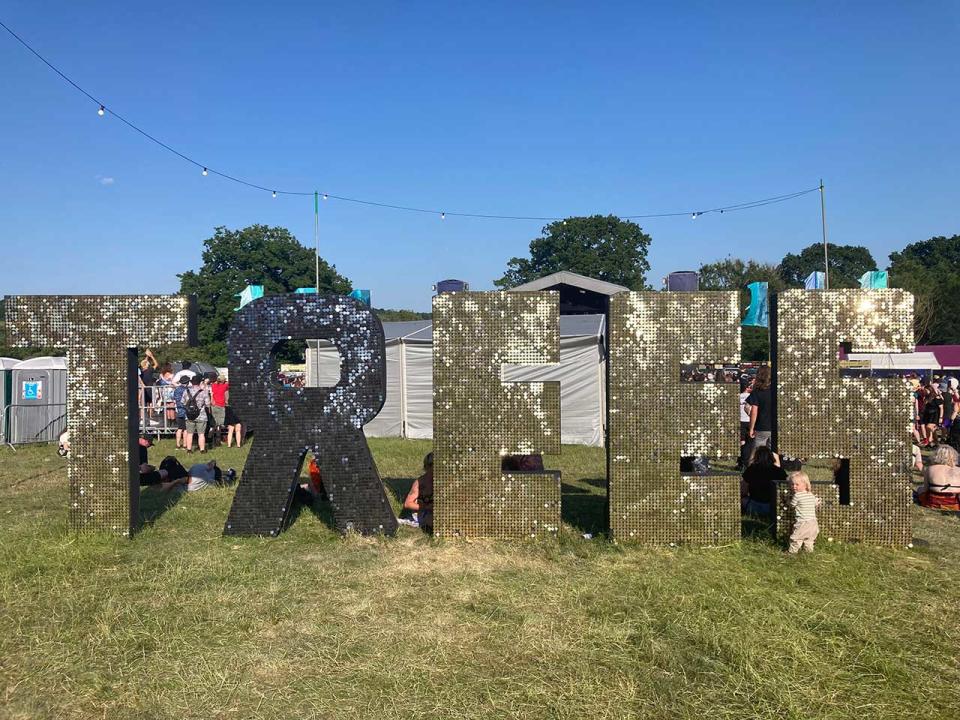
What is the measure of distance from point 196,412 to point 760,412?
1157cm

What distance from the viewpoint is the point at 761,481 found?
8188 mm

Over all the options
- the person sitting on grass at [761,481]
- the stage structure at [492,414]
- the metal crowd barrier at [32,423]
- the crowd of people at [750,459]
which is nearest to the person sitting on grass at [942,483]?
the crowd of people at [750,459]

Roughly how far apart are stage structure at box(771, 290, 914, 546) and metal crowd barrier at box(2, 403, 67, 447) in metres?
15.9

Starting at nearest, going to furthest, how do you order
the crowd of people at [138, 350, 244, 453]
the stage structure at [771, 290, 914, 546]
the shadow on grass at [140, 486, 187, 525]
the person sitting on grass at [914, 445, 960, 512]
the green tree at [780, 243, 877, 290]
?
the stage structure at [771, 290, 914, 546], the shadow on grass at [140, 486, 187, 525], the person sitting on grass at [914, 445, 960, 512], the crowd of people at [138, 350, 244, 453], the green tree at [780, 243, 877, 290]

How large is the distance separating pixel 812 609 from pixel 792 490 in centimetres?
188

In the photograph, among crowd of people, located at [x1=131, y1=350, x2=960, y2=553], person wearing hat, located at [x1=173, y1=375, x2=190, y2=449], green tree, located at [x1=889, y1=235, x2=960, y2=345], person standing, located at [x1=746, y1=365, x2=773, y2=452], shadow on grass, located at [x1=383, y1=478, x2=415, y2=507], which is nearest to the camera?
crowd of people, located at [x1=131, y1=350, x2=960, y2=553]

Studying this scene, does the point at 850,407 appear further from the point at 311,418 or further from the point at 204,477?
the point at 204,477

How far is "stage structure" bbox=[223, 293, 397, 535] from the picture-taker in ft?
23.8

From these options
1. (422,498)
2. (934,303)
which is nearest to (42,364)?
(422,498)

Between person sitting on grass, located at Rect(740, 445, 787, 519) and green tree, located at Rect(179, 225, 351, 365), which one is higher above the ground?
green tree, located at Rect(179, 225, 351, 365)

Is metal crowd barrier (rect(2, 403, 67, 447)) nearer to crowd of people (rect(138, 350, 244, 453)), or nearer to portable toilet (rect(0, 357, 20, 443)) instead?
portable toilet (rect(0, 357, 20, 443))

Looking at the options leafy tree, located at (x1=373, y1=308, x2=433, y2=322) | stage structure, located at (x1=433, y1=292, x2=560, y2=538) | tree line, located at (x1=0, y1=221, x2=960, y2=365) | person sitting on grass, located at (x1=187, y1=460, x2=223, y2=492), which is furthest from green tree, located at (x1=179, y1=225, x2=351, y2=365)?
stage structure, located at (x1=433, y1=292, x2=560, y2=538)

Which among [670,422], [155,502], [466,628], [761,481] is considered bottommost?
[466,628]

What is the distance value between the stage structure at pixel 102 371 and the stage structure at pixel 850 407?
6.35 meters
